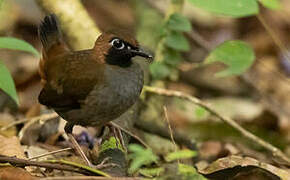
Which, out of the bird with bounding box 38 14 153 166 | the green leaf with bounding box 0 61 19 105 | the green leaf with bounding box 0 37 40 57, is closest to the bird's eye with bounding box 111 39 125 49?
the bird with bounding box 38 14 153 166

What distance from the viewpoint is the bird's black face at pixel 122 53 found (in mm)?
3988

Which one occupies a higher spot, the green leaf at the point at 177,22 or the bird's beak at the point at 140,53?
the bird's beak at the point at 140,53

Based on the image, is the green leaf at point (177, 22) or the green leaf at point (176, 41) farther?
the green leaf at point (176, 41)

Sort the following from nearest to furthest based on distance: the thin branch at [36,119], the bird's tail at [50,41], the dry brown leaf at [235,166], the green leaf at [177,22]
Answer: the dry brown leaf at [235,166] → the bird's tail at [50,41] → the thin branch at [36,119] → the green leaf at [177,22]

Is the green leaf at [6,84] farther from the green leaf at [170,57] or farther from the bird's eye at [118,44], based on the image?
the green leaf at [170,57]

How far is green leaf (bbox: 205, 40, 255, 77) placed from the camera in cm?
506

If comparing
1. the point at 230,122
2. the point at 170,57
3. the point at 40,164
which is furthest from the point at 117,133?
the point at 170,57

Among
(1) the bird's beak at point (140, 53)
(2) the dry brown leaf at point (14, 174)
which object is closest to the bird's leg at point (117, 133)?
(1) the bird's beak at point (140, 53)

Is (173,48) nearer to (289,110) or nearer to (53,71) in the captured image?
(53,71)

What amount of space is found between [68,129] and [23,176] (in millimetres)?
827

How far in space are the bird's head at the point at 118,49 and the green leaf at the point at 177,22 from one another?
1200 millimetres

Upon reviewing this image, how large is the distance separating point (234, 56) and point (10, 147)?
74.9 inches

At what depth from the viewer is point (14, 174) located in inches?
140

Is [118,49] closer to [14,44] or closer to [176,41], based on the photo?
[14,44]
